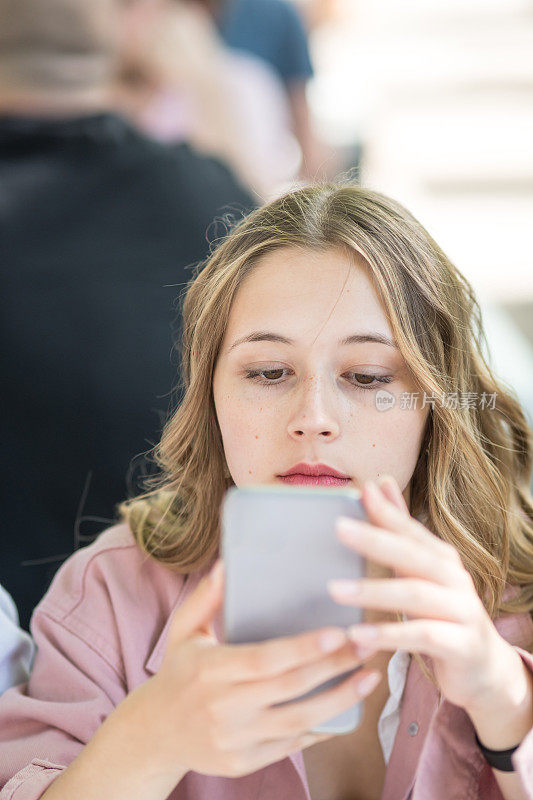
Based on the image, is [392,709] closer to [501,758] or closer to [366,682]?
[501,758]

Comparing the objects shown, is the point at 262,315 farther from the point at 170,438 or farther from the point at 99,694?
the point at 99,694

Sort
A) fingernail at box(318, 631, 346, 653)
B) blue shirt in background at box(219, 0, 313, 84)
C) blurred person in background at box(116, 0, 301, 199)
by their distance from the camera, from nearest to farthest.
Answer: fingernail at box(318, 631, 346, 653) < blurred person in background at box(116, 0, 301, 199) < blue shirt in background at box(219, 0, 313, 84)

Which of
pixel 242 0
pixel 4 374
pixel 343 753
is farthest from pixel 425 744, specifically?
pixel 242 0

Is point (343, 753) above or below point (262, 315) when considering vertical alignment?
below

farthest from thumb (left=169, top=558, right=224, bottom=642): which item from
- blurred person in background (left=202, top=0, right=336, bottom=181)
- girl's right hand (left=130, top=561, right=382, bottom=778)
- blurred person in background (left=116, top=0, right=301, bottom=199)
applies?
blurred person in background (left=202, top=0, right=336, bottom=181)

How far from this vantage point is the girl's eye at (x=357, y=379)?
0.69 meters

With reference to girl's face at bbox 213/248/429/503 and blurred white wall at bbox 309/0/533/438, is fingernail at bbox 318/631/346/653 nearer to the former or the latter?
girl's face at bbox 213/248/429/503

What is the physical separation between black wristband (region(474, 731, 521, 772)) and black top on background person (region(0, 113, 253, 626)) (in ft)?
1.47

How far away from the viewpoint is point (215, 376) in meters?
0.75

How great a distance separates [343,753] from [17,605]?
348 mm

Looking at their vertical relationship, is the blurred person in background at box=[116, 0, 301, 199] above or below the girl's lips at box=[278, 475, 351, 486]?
above

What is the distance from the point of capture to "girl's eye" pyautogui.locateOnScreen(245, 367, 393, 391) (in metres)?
0.69

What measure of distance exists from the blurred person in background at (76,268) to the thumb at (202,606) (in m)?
0.40

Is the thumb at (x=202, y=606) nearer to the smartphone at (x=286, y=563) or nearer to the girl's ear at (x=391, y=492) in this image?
the smartphone at (x=286, y=563)
